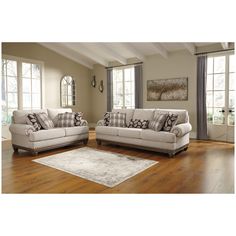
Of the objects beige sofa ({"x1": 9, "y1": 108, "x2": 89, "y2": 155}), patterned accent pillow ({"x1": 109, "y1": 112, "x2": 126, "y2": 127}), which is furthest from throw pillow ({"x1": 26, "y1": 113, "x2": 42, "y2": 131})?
patterned accent pillow ({"x1": 109, "y1": 112, "x2": 126, "y2": 127})

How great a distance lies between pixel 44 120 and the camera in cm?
486

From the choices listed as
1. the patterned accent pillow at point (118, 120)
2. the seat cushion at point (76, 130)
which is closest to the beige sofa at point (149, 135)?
the patterned accent pillow at point (118, 120)

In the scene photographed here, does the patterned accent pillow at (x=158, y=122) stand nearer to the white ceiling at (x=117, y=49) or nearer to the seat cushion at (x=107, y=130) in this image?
the seat cushion at (x=107, y=130)

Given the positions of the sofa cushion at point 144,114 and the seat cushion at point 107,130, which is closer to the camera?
the seat cushion at point 107,130

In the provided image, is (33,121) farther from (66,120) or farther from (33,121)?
(66,120)

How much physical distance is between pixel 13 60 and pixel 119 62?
3.31 m

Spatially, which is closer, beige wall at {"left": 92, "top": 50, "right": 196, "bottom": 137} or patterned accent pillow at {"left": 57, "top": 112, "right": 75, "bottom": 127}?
patterned accent pillow at {"left": 57, "top": 112, "right": 75, "bottom": 127}

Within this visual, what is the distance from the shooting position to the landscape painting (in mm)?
6293

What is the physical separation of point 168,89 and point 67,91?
353cm

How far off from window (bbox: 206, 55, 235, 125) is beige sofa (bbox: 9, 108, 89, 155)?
3503mm

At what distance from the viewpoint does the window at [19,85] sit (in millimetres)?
6177

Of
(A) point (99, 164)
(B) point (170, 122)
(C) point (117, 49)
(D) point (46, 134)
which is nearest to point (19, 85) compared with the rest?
(D) point (46, 134)

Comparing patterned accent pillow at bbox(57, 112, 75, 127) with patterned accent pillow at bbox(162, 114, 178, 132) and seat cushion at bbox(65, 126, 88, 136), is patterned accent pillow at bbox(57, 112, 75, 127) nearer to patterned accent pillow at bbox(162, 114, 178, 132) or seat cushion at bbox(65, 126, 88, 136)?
seat cushion at bbox(65, 126, 88, 136)

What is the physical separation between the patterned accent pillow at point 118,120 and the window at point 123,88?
2197 millimetres
